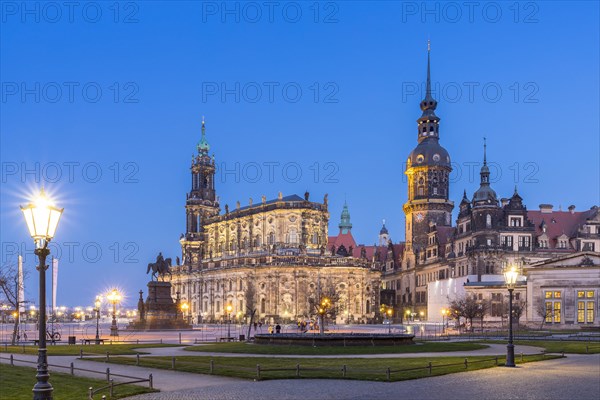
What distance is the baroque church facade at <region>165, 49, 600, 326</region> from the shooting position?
371 feet

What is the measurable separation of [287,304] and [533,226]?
167ft

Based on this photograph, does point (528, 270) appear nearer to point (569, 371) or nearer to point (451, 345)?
point (451, 345)

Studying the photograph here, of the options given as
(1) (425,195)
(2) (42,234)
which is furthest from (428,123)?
(2) (42,234)

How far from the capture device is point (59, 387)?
27.4 metres

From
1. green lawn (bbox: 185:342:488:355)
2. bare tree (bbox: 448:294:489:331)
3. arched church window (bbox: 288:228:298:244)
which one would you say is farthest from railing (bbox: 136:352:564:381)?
arched church window (bbox: 288:228:298:244)

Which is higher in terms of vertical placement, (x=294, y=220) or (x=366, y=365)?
(x=294, y=220)

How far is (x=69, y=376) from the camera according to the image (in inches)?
1215

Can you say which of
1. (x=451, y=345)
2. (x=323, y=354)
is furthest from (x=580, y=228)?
(x=323, y=354)

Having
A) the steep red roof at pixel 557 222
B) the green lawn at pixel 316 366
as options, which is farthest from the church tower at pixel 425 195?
the green lawn at pixel 316 366

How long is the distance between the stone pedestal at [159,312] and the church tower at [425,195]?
64580mm

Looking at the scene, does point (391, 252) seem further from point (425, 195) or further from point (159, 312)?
point (159, 312)

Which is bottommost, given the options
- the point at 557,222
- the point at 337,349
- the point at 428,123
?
the point at 337,349

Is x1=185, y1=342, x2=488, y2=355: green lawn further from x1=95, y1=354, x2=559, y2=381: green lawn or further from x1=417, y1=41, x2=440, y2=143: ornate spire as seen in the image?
x1=417, y1=41, x2=440, y2=143: ornate spire

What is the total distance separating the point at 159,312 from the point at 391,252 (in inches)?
3251
